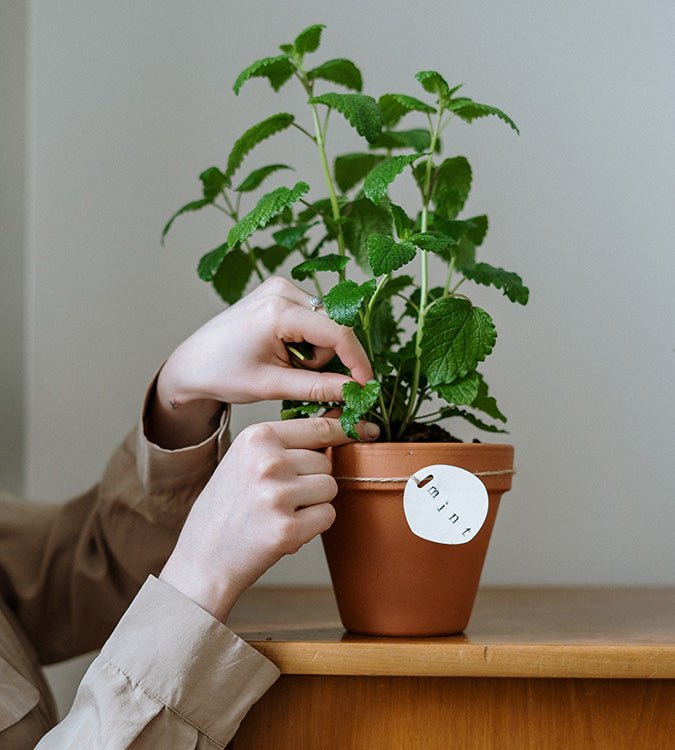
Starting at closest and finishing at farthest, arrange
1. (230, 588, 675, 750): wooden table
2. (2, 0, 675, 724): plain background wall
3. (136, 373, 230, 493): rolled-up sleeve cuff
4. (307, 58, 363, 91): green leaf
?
1. (230, 588, 675, 750): wooden table
2. (307, 58, 363, 91): green leaf
3. (136, 373, 230, 493): rolled-up sleeve cuff
4. (2, 0, 675, 724): plain background wall

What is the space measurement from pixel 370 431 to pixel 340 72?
16.0 inches

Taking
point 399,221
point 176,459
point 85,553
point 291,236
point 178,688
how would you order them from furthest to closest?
point 85,553, point 176,459, point 291,236, point 399,221, point 178,688

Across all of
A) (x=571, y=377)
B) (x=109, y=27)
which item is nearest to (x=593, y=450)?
(x=571, y=377)

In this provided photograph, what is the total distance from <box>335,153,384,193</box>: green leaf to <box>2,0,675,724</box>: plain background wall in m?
0.40

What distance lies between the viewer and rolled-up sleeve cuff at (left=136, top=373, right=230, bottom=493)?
1.02 meters

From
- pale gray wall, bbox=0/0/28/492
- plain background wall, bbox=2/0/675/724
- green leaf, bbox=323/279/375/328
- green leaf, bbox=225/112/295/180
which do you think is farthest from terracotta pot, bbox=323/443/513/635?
pale gray wall, bbox=0/0/28/492

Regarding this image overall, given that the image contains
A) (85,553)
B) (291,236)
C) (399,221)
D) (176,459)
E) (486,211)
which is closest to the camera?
(399,221)

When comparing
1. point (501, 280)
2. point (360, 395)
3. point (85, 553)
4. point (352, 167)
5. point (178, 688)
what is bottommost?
point (85, 553)

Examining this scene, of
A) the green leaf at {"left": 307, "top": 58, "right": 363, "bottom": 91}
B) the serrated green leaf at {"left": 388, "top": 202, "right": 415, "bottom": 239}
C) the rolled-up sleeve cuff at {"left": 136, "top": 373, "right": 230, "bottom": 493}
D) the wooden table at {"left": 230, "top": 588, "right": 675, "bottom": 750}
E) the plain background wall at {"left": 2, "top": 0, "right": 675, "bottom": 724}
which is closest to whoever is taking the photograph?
the wooden table at {"left": 230, "top": 588, "right": 675, "bottom": 750}

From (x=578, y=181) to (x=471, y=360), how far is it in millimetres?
722

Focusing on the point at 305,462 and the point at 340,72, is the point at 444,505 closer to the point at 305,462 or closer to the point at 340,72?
the point at 305,462

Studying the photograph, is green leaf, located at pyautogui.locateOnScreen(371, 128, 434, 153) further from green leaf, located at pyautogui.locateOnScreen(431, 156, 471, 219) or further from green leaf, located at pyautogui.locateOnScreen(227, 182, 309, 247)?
green leaf, located at pyautogui.locateOnScreen(227, 182, 309, 247)

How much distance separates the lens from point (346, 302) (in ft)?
2.45

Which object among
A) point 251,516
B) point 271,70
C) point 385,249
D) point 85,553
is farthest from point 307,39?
point 85,553
